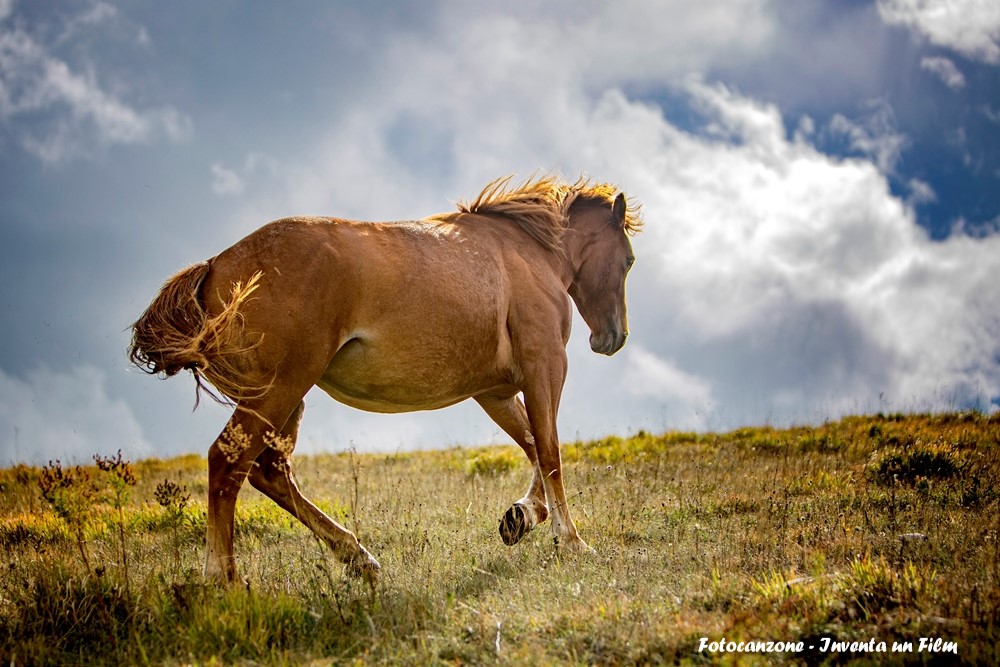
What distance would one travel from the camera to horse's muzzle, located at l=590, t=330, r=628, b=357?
8352 millimetres

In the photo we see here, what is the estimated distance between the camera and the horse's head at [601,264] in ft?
26.3

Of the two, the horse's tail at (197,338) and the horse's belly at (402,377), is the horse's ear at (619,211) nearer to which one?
the horse's belly at (402,377)

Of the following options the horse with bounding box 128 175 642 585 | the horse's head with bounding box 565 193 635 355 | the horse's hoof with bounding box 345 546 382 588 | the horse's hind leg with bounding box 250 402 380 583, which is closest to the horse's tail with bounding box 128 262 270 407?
the horse with bounding box 128 175 642 585

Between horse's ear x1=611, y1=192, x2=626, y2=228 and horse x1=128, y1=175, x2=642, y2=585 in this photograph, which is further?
horse's ear x1=611, y1=192, x2=626, y2=228

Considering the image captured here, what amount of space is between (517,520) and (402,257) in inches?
87.0

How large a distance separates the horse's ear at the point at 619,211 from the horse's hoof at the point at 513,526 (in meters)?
3.31

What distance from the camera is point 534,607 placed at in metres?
4.65

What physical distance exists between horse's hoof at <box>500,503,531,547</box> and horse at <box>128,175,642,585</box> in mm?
11

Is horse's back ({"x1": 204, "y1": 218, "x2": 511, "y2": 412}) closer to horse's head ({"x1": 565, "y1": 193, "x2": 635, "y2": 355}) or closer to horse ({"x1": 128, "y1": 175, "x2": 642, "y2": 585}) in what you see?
horse ({"x1": 128, "y1": 175, "x2": 642, "y2": 585})

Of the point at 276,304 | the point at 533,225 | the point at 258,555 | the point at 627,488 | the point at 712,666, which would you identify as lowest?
the point at 712,666

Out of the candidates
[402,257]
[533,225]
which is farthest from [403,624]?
[533,225]

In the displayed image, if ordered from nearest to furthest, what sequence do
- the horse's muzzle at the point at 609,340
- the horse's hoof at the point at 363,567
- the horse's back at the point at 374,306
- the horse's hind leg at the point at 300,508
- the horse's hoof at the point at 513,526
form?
the horse's hoof at the point at 363,567, the horse's back at the point at 374,306, the horse's hind leg at the point at 300,508, the horse's hoof at the point at 513,526, the horse's muzzle at the point at 609,340

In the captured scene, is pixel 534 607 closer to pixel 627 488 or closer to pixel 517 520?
pixel 517 520

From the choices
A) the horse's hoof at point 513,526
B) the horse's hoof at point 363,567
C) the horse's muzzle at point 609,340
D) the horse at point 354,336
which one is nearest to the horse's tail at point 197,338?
the horse at point 354,336
